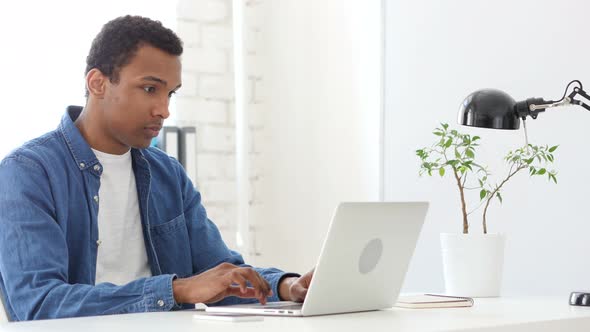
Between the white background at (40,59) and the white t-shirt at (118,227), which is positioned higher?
the white background at (40,59)

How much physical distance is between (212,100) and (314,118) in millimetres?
375

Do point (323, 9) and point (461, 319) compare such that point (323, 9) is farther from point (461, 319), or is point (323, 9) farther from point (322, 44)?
point (461, 319)

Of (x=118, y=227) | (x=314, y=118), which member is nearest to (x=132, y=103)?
(x=118, y=227)

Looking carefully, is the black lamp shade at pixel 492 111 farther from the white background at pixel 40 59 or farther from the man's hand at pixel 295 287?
the white background at pixel 40 59

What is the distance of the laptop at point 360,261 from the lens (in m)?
1.47

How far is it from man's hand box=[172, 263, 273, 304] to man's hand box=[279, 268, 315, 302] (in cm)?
15

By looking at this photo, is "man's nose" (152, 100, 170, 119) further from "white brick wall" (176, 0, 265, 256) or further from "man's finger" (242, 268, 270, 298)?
"white brick wall" (176, 0, 265, 256)

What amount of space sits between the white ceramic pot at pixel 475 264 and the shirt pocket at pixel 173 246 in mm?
596

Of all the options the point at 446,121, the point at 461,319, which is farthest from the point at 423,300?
the point at 446,121

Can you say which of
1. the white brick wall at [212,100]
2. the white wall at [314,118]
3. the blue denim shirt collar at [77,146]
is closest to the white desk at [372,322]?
the blue denim shirt collar at [77,146]

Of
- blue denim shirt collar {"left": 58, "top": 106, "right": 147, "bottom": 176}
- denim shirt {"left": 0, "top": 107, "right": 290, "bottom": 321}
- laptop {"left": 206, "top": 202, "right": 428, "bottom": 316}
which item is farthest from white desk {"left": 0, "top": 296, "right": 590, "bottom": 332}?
blue denim shirt collar {"left": 58, "top": 106, "right": 147, "bottom": 176}

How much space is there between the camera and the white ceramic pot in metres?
2.09

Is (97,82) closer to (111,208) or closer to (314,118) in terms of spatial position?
(111,208)

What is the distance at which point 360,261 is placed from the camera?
5.07 ft
